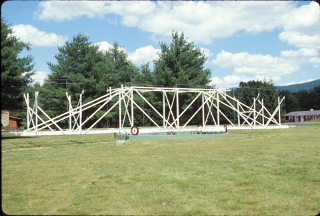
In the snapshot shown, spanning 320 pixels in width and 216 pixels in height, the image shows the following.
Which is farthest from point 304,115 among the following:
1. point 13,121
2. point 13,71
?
point 13,71

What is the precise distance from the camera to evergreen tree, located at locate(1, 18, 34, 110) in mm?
18180

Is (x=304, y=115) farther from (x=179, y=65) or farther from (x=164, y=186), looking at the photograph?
(x=164, y=186)

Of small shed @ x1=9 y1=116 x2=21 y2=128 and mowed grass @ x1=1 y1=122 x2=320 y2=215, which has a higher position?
small shed @ x1=9 y1=116 x2=21 y2=128

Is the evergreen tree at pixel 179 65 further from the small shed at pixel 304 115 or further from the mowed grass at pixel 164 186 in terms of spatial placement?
the small shed at pixel 304 115

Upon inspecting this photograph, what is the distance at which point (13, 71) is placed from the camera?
19031 mm

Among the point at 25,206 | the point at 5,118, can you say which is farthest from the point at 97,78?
the point at 25,206

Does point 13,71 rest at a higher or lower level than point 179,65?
lower

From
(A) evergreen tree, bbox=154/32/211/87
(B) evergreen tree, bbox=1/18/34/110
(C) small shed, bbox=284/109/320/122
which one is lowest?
(C) small shed, bbox=284/109/320/122

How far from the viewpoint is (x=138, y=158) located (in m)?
9.34

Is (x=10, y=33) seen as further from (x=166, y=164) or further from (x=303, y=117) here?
(x=303, y=117)

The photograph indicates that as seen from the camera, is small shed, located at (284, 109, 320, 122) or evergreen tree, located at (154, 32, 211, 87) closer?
evergreen tree, located at (154, 32, 211, 87)

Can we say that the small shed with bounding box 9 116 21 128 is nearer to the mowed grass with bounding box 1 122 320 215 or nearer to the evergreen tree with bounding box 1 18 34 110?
the evergreen tree with bounding box 1 18 34 110

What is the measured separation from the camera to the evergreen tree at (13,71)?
18180 millimetres

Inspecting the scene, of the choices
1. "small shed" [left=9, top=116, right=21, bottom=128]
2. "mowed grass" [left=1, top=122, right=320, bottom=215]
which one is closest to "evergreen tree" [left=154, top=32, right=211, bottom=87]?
"small shed" [left=9, top=116, right=21, bottom=128]
